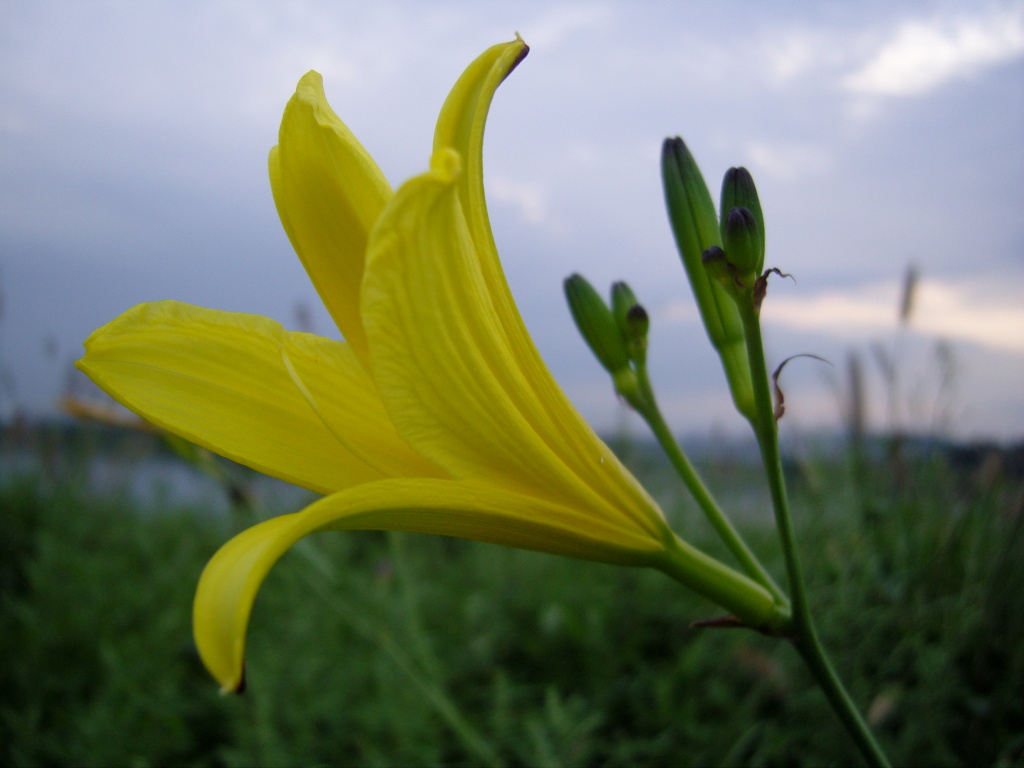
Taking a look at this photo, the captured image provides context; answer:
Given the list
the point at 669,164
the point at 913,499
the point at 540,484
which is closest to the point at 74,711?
the point at 540,484

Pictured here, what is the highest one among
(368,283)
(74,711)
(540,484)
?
(368,283)

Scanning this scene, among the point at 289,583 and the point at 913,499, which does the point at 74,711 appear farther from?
the point at 913,499

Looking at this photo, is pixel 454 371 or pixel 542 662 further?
pixel 542 662

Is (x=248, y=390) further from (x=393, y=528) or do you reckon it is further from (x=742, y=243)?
(x=742, y=243)

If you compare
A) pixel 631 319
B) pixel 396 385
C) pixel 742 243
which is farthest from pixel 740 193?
pixel 396 385

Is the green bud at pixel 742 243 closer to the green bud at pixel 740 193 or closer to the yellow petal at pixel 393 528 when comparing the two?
the green bud at pixel 740 193
